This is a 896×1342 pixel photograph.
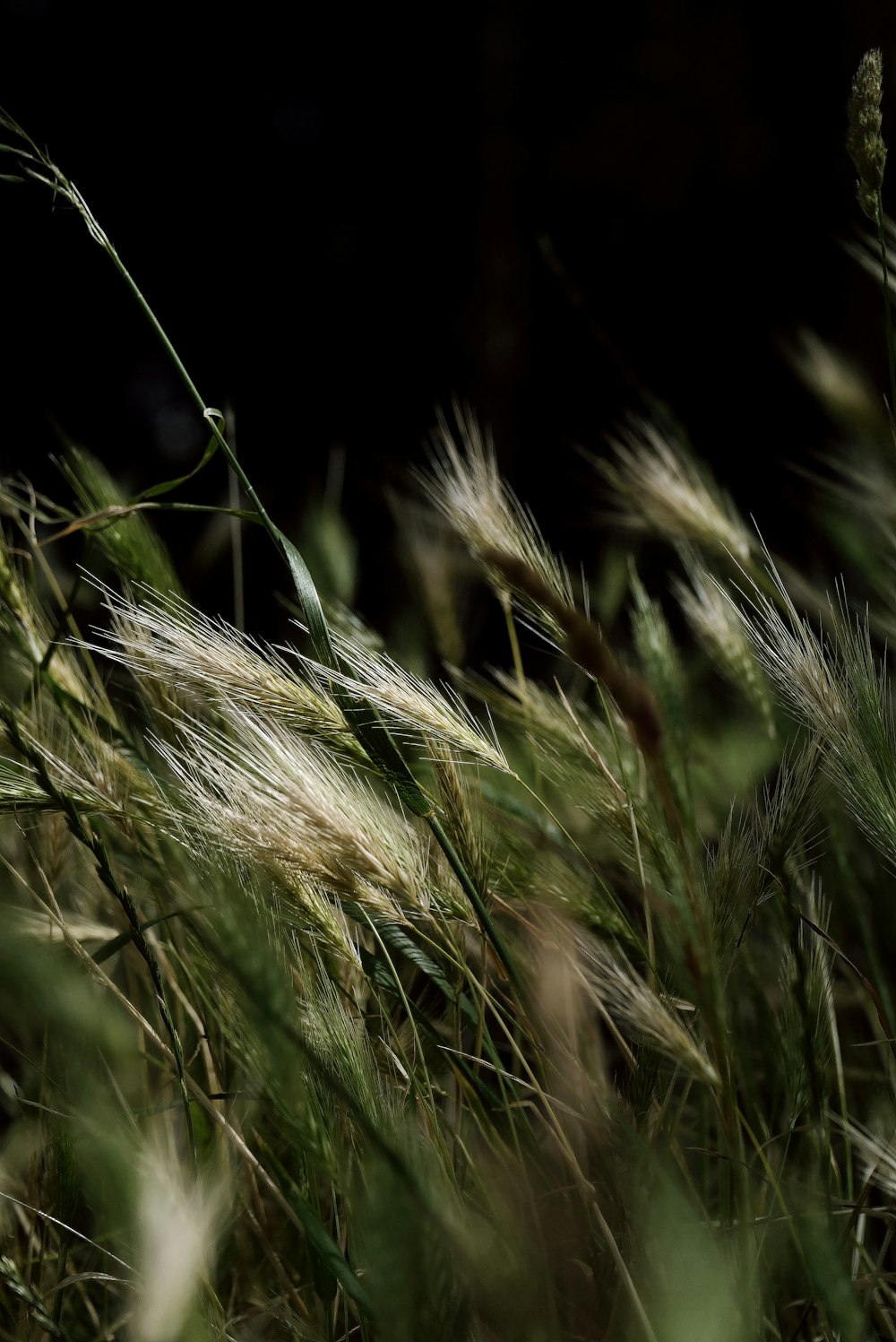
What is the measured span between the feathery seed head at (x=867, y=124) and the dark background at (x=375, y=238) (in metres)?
1.24

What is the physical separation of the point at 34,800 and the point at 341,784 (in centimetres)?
12

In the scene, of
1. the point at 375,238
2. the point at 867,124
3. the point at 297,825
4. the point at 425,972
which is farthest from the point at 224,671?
the point at 375,238

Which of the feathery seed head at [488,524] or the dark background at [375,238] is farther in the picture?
the dark background at [375,238]

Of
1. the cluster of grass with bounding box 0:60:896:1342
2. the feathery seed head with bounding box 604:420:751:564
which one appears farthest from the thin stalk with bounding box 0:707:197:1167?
the feathery seed head with bounding box 604:420:751:564

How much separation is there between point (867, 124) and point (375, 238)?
64.9 inches

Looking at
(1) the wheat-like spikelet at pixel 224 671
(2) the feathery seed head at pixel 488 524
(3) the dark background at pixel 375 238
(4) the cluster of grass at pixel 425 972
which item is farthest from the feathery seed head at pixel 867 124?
(3) the dark background at pixel 375 238

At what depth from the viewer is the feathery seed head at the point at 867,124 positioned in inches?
16.1

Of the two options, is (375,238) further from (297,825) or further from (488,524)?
(297,825)

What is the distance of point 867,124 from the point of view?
413 millimetres

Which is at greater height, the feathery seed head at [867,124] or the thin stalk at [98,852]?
the feathery seed head at [867,124]

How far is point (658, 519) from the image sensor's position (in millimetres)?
639

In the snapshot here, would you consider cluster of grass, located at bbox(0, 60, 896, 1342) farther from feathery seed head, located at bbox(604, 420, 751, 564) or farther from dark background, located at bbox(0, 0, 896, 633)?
dark background, located at bbox(0, 0, 896, 633)

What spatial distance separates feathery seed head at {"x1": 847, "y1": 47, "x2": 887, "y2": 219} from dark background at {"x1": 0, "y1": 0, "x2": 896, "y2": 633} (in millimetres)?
1237

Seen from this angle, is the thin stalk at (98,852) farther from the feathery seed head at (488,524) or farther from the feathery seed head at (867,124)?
the feathery seed head at (867,124)
